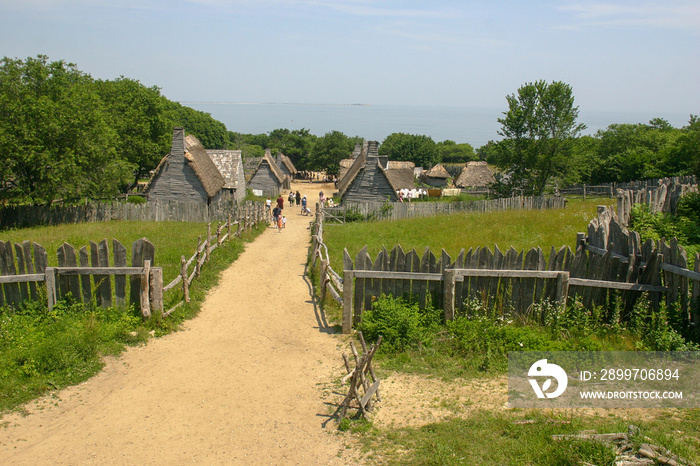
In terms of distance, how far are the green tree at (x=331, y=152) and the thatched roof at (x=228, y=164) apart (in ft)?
125

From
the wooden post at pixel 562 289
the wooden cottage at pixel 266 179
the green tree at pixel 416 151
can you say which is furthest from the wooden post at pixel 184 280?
the green tree at pixel 416 151

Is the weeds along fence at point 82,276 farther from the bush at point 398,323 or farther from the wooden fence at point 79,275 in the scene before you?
the bush at point 398,323

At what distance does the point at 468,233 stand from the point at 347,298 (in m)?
11.3

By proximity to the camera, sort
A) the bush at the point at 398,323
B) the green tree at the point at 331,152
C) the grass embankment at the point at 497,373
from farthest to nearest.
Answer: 1. the green tree at the point at 331,152
2. the bush at the point at 398,323
3. the grass embankment at the point at 497,373

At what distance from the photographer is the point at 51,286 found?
32.9ft

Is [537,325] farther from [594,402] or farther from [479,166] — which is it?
[479,166]

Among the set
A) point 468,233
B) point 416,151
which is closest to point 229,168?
point 468,233

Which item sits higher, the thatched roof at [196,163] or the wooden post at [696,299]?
the thatched roof at [196,163]

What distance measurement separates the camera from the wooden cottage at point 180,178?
33.3 metres

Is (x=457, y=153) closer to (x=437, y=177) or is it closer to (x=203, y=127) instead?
(x=437, y=177)

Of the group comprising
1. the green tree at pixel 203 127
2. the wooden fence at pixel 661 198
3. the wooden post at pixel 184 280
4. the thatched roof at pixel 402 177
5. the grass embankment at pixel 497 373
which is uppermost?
the green tree at pixel 203 127

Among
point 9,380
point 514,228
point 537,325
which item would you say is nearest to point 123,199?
point 514,228

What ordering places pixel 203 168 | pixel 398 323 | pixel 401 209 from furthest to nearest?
pixel 203 168 → pixel 401 209 → pixel 398 323

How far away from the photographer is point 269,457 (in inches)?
240
